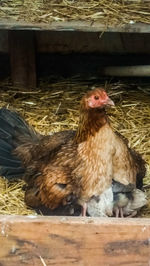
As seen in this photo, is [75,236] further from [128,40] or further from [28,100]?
[128,40]

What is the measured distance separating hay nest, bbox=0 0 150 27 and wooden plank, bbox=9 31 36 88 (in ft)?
2.58

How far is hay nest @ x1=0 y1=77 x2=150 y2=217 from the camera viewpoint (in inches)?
196

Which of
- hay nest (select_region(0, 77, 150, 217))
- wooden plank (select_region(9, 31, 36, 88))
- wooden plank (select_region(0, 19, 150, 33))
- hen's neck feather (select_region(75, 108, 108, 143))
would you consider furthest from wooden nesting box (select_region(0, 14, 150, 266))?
wooden plank (select_region(9, 31, 36, 88))

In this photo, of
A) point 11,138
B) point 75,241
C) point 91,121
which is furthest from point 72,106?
point 75,241

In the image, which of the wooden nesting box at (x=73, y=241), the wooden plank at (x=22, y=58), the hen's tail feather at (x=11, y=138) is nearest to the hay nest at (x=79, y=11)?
the hen's tail feather at (x=11, y=138)

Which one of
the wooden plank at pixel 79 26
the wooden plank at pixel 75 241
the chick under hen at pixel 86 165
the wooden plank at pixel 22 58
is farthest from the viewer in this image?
the wooden plank at pixel 22 58

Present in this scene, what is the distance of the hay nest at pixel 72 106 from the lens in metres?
4.98

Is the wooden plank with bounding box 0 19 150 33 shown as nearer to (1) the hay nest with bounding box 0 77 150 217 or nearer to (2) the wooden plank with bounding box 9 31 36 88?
(1) the hay nest with bounding box 0 77 150 217

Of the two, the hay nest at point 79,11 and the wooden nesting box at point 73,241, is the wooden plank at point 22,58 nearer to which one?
the hay nest at point 79,11

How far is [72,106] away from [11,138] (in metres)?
0.98

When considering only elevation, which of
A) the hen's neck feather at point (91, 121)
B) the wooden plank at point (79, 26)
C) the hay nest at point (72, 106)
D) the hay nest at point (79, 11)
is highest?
the hay nest at point (79, 11)

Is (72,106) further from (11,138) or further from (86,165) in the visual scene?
(86,165)

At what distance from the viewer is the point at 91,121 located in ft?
12.5

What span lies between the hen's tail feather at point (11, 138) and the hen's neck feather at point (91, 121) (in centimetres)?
66
